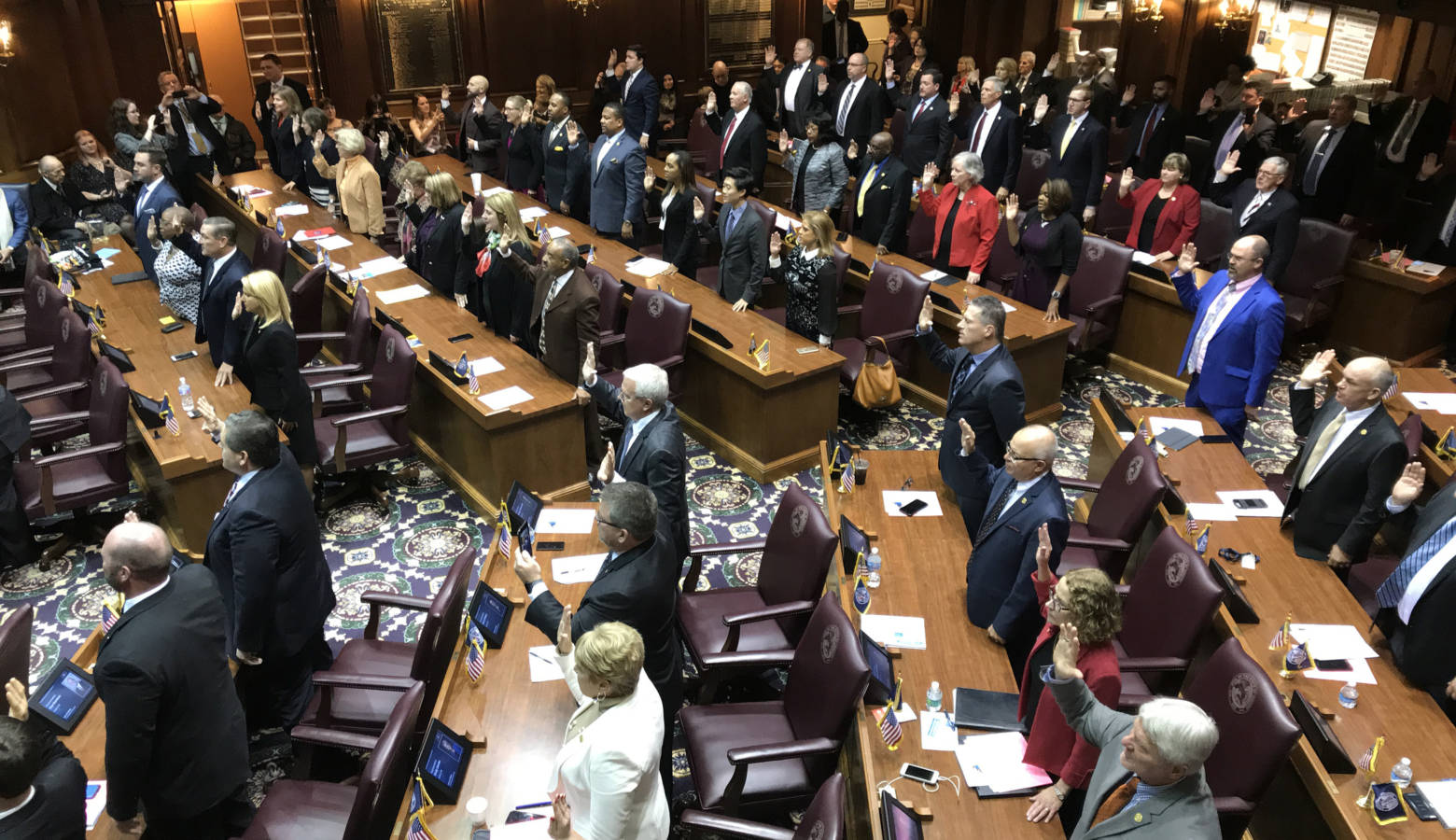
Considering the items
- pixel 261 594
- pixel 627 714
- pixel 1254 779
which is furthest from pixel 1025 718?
pixel 261 594

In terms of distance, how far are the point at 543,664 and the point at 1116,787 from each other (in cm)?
215

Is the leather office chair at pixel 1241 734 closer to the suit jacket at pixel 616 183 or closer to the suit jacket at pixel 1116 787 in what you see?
the suit jacket at pixel 1116 787

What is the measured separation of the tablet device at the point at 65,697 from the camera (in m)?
3.81

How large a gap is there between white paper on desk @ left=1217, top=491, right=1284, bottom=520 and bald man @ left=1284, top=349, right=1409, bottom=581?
14 cm

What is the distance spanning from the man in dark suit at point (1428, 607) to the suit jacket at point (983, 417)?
5.52ft

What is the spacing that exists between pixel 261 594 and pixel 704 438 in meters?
3.68

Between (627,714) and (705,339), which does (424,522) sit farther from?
(627,714)

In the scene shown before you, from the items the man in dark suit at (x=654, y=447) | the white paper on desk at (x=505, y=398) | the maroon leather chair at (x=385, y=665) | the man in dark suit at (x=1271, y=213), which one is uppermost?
the man in dark suit at (x=1271, y=213)

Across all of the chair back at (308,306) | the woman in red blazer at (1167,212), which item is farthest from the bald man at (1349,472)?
the chair back at (308,306)

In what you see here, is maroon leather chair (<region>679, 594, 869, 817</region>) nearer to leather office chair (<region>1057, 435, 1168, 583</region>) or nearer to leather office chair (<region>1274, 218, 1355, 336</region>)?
leather office chair (<region>1057, 435, 1168, 583</region>)

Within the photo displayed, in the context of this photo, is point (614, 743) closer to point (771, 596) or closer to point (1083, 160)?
point (771, 596)

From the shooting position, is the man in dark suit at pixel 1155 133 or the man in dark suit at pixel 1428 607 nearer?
the man in dark suit at pixel 1428 607

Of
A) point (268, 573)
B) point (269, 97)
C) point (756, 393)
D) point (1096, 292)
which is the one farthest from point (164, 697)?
point (269, 97)

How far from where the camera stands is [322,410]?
691 cm
